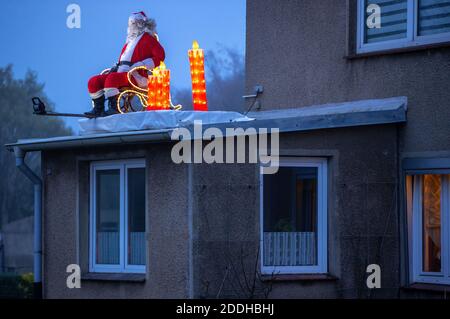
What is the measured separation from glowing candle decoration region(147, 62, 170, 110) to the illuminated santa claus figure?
57 centimetres

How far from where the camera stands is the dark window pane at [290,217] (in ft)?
36.4

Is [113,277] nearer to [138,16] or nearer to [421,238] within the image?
[138,16]

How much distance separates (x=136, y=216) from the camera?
1156cm

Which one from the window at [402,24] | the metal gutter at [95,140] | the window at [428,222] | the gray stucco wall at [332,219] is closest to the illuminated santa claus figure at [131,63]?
the metal gutter at [95,140]

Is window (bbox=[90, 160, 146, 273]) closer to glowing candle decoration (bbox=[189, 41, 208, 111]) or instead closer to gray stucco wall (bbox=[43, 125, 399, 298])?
gray stucco wall (bbox=[43, 125, 399, 298])

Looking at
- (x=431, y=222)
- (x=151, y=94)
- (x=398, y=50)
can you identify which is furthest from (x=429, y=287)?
(x=151, y=94)

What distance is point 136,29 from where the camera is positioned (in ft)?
41.4

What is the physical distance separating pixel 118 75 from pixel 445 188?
174 inches

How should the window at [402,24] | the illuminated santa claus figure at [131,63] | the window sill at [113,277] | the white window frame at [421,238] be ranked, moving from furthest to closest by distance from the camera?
1. the illuminated santa claus figure at [131,63]
2. the window at [402,24]
3. the white window frame at [421,238]
4. the window sill at [113,277]

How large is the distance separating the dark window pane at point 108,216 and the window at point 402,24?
3760mm

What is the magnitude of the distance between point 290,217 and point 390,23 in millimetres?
3079

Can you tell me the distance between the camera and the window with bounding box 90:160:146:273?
37.8 feet

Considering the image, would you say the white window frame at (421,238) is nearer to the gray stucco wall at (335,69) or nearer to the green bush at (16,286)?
the gray stucco wall at (335,69)

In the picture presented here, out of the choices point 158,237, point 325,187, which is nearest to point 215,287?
point 158,237
